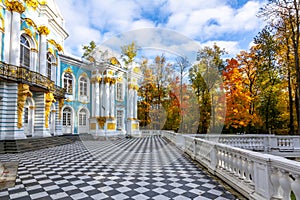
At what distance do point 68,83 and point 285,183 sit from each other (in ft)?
58.2

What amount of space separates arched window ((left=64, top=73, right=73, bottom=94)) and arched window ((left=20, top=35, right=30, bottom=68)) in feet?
15.5

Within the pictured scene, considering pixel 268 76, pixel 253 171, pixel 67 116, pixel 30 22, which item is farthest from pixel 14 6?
pixel 268 76

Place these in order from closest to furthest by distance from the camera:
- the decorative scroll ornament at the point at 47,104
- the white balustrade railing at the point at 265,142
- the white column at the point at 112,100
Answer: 1. the white balustrade railing at the point at 265,142
2. the decorative scroll ornament at the point at 47,104
3. the white column at the point at 112,100

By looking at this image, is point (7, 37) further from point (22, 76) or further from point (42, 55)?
point (42, 55)

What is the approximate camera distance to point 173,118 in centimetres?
1700

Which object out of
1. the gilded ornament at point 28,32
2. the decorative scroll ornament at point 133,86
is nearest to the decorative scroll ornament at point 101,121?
the decorative scroll ornament at point 133,86

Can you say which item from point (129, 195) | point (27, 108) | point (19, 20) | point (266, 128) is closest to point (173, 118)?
point (266, 128)

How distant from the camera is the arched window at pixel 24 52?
39.5 feet

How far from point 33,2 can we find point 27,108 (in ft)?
22.1

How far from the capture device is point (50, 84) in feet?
44.8

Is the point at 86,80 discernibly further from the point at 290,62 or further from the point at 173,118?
the point at 290,62

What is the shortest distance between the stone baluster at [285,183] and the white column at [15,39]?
12529 millimetres

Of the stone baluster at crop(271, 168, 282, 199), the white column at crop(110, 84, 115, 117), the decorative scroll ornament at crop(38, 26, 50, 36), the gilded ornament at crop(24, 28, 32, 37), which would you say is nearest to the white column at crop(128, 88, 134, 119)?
the white column at crop(110, 84, 115, 117)

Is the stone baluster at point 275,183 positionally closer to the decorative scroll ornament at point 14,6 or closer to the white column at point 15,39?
the white column at point 15,39
